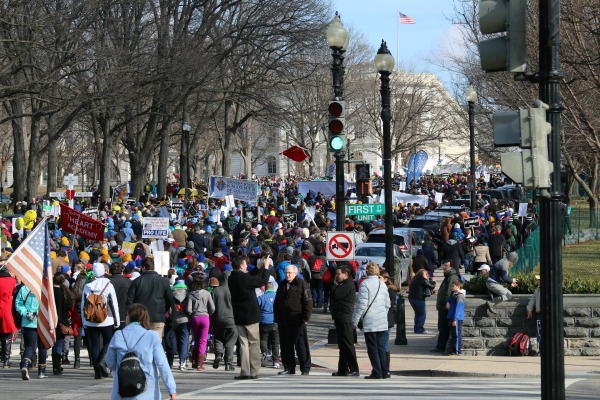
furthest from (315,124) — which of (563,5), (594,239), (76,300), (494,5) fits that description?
(494,5)

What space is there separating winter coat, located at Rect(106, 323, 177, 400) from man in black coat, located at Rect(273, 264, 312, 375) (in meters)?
6.39

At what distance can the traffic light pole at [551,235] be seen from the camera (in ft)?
30.3

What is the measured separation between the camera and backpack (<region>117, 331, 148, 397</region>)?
9109 mm

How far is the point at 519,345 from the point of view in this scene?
59.8 feet

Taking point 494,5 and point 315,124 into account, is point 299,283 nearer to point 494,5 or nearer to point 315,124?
point 494,5

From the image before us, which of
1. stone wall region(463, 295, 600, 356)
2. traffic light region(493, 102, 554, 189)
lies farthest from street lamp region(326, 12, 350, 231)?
traffic light region(493, 102, 554, 189)

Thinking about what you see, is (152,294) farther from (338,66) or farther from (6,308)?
(338,66)

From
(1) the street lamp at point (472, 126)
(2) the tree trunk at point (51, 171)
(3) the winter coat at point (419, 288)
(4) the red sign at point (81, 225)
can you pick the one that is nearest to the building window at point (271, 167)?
(2) the tree trunk at point (51, 171)

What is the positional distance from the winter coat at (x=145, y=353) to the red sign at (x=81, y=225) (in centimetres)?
1573

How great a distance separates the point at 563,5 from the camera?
92.3 feet

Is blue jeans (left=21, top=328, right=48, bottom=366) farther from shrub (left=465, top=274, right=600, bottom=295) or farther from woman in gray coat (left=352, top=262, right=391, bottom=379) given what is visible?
shrub (left=465, top=274, right=600, bottom=295)

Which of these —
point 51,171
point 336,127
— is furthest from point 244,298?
point 51,171

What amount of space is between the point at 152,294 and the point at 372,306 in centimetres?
299

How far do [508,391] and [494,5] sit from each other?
6.50 meters
